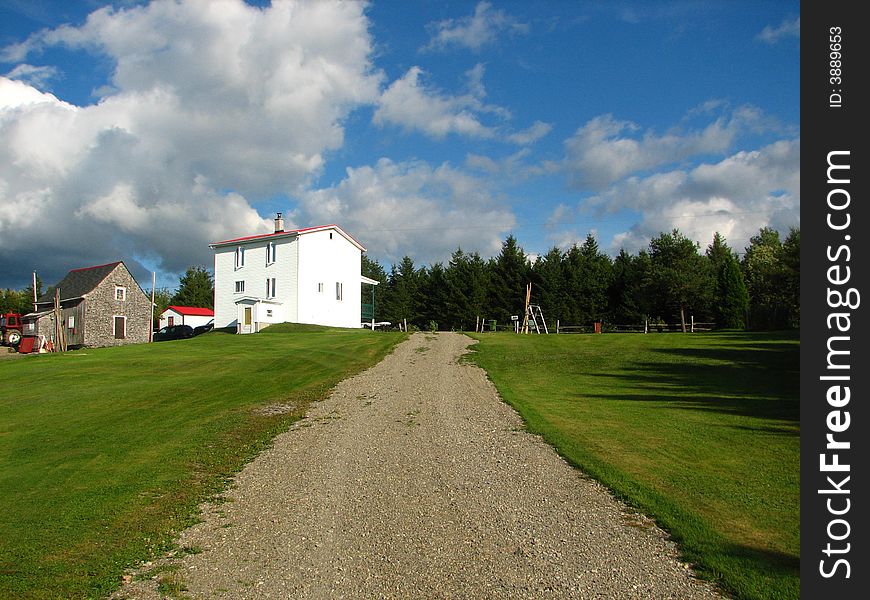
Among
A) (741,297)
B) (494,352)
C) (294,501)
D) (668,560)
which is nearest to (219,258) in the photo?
(494,352)

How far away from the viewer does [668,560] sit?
5.53 metres

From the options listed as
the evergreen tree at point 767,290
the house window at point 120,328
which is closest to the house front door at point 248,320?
the house window at point 120,328

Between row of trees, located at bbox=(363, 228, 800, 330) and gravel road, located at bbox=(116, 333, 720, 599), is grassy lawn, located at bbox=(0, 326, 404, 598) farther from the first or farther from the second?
row of trees, located at bbox=(363, 228, 800, 330)

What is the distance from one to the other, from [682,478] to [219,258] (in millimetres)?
46964

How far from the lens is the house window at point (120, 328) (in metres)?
52.7

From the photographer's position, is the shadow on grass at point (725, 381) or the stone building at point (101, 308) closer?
Result: the shadow on grass at point (725, 381)

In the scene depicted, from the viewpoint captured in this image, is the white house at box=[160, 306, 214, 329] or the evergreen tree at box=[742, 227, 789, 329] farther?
the white house at box=[160, 306, 214, 329]

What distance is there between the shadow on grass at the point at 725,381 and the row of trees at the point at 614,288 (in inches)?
790

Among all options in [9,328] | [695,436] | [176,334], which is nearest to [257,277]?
[176,334]

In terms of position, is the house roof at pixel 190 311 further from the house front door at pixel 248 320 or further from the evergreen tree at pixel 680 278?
the evergreen tree at pixel 680 278

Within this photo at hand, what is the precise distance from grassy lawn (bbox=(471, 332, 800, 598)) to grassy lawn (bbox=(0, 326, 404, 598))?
213 inches

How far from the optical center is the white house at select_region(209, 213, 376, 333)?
44.8 meters

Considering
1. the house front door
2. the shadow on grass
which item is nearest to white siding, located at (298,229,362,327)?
the house front door
